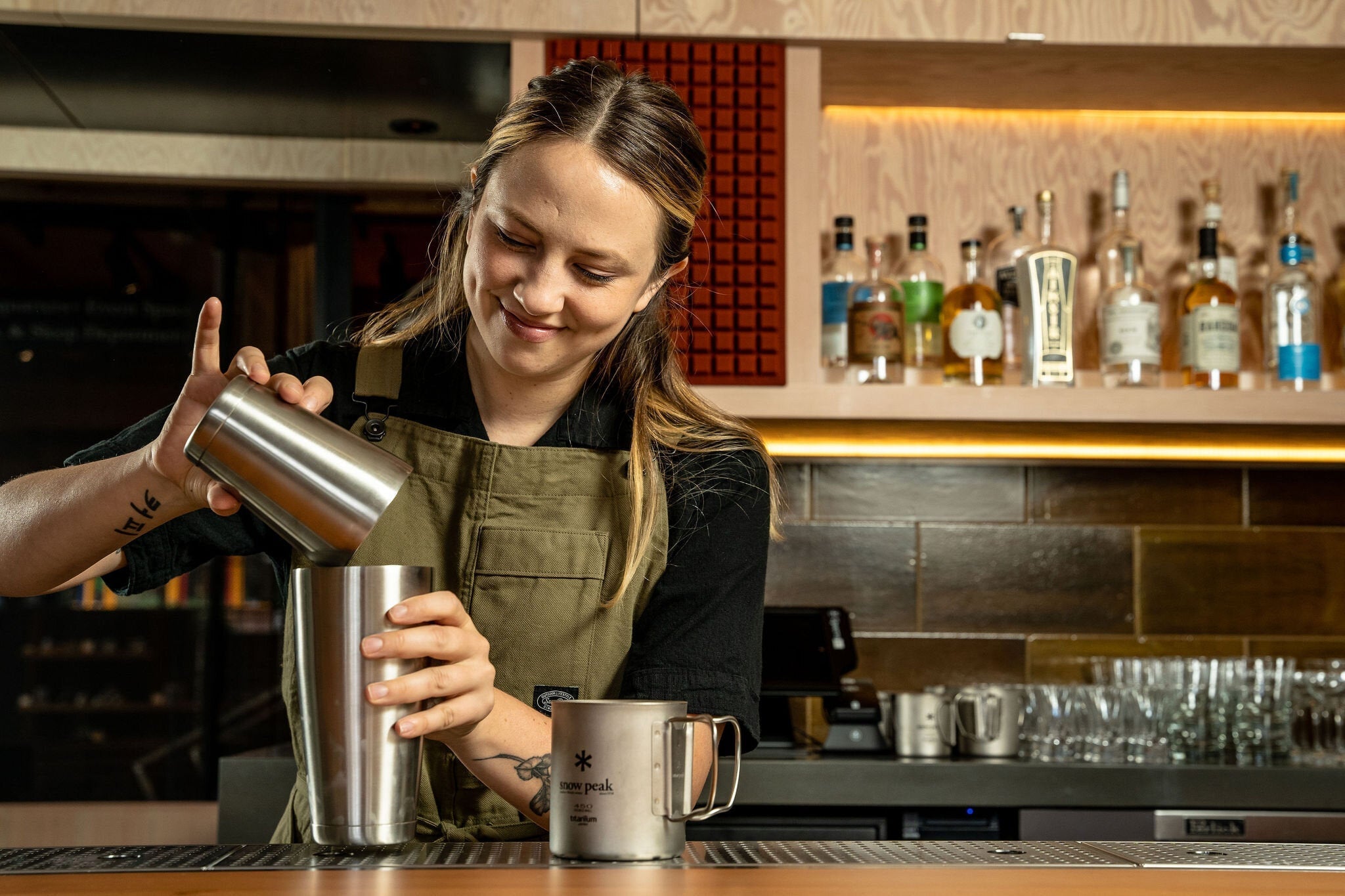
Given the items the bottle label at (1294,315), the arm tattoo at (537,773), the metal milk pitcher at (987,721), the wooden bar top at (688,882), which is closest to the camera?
the wooden bar top at (688,882)

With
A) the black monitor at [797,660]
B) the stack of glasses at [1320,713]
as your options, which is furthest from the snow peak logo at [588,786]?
the stack of glasses at [1320,713]

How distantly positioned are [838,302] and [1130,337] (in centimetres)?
48

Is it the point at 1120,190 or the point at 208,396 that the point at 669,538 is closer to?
the point at 208,396

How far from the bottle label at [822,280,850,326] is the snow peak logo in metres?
1.43

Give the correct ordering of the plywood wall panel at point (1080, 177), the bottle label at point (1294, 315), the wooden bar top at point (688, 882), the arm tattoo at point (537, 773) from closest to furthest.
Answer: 1. the wooden bar top at point (688, 882)
2. the arm tattoo at point (537, 773)
3. the bottle label at point (1294, 315)
4. the plywood wall panel at point (1080, 177)

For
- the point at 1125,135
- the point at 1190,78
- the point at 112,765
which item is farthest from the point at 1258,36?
the point at 112,765

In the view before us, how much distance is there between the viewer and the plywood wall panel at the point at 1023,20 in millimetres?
2035

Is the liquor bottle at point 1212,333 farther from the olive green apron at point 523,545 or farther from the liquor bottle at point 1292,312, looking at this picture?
the olive green apron at point 523,545

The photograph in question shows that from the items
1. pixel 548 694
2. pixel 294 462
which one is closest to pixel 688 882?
pixel 294 462

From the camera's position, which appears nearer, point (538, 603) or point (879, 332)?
point (538, 603)

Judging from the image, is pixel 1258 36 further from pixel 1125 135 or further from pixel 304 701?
pixel 304 701

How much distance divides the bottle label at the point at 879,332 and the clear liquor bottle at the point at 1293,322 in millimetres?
648

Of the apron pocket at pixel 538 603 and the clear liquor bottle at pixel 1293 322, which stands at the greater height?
the clear liquor bottle at pixel 1293 322

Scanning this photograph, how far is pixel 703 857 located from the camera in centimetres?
81
